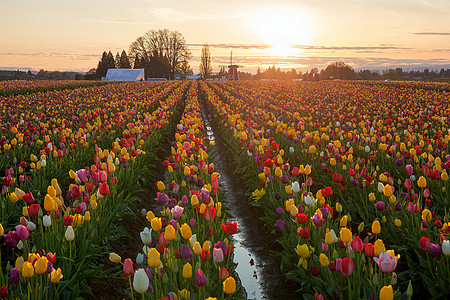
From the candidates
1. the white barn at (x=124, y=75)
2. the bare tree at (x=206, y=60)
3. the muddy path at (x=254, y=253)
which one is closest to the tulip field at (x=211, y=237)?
the muddy path at (x=254, y=253)

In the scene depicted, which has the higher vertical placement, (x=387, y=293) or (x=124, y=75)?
(x=124, y=75)

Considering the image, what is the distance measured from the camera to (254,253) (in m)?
5.45

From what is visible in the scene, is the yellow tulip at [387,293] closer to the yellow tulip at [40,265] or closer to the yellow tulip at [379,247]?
the yellow tulip at [379,247]

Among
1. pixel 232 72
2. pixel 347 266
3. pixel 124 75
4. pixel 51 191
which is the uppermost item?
pixel 232 72

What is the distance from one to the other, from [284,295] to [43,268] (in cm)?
258

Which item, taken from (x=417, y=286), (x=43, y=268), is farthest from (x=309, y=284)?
(x=43, y=268)

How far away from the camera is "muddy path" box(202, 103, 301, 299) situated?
448cm

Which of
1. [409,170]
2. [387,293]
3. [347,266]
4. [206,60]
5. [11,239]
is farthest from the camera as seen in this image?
[206,60]

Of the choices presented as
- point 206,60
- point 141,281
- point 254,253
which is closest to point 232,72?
point 206,60

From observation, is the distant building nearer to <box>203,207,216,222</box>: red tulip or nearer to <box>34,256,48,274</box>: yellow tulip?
<box>203,207,216,222</box>: red tulip

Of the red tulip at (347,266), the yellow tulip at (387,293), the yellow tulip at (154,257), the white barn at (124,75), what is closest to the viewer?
the yellow tulip at (387,293)

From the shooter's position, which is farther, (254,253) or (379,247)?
(254,253)

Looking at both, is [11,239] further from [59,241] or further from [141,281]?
[141,281]

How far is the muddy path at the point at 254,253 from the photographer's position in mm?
4480
